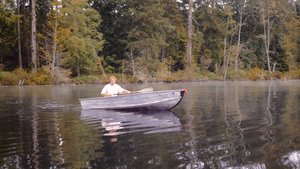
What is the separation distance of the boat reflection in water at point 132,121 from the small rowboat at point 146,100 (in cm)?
31

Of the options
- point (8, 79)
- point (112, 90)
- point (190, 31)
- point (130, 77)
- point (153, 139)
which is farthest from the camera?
point (190, 31)

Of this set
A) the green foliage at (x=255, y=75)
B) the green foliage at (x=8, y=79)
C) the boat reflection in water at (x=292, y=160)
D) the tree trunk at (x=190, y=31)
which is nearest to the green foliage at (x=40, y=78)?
the green foliage at (x=8, y=79)

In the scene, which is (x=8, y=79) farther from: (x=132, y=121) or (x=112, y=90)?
(x=132, y=121)

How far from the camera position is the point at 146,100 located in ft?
55.8

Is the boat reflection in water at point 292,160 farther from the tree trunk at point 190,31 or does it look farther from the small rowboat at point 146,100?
the tree trunk at point 190,31

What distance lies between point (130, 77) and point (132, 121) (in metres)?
31.3

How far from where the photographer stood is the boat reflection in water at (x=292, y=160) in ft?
25.5

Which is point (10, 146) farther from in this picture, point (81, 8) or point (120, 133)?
point (81, 8)

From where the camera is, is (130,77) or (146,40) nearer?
(130,77)

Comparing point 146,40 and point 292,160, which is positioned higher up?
point 146,40

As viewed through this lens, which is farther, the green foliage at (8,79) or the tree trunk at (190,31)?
the tree trunk at (190,31)

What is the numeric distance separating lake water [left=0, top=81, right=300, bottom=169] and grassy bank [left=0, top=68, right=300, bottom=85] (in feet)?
75.8

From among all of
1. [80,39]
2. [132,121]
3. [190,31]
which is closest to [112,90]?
[132,121]

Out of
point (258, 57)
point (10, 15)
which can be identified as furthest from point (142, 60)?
point (258, 57)
